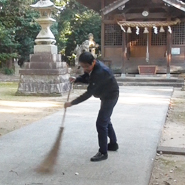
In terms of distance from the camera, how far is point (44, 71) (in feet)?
43.1

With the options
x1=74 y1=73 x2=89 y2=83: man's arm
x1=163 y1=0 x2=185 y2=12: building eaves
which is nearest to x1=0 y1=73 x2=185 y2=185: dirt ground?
x1=74 y1=73 x2=89 y2=83: man's arm

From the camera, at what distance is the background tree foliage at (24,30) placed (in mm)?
23375

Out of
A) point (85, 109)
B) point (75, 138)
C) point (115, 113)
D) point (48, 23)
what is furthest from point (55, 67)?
point (75, 138)

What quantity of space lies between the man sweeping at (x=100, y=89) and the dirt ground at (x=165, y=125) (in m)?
0.76

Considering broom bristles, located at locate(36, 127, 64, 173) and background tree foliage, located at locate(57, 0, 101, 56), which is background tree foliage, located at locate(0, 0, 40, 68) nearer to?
background tree foliage, located at locate(57, 0, 101, 56)

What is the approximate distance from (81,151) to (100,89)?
1.07 m

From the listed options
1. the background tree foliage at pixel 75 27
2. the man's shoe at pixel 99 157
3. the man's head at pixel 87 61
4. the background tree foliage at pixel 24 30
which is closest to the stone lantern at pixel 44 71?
the background tree foliage at pixel 24 30

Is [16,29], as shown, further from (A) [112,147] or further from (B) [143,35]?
(A) [112,147]

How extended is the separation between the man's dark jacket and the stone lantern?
332 inches

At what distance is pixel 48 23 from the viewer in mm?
13828

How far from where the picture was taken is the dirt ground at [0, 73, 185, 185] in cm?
441

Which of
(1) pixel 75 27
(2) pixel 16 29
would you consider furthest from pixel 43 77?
(1) pixel 75 27

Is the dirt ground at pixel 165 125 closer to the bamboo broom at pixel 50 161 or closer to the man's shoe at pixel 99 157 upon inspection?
the man's shoe at pixel 99 157

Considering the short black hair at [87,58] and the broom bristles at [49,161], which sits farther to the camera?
the short black hair at [87,58]
